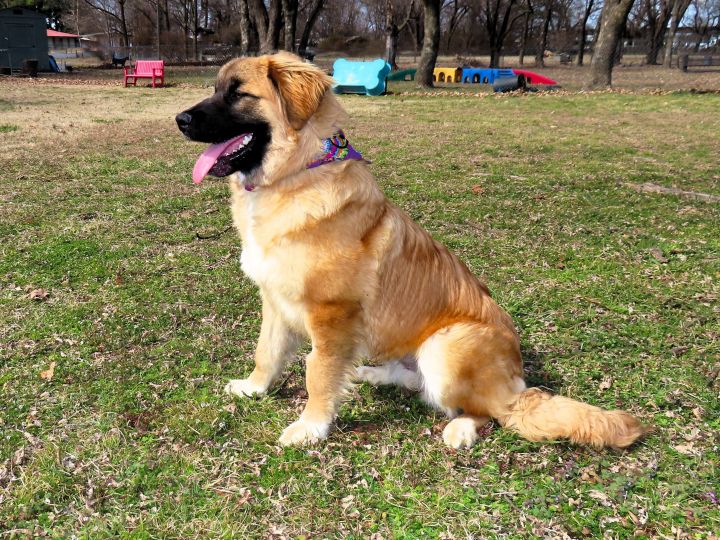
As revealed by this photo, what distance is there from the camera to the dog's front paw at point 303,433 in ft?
10.4

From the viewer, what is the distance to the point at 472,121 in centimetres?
1512

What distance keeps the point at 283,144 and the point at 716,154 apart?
34.2 feet

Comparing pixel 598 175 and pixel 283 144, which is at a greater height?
pixel 283 144

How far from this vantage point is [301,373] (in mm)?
3961

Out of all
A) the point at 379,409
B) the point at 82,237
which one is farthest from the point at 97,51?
the point at 379,409

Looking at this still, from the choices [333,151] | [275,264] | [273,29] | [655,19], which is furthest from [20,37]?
[655,19]

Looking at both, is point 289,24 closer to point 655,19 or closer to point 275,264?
point 275,264

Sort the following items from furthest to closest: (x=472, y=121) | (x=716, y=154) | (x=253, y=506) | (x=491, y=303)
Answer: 1. (x=472, y=121)
2. (x=716, y=154)
3. (x=491, y=303)
4. (x=253, y=506)

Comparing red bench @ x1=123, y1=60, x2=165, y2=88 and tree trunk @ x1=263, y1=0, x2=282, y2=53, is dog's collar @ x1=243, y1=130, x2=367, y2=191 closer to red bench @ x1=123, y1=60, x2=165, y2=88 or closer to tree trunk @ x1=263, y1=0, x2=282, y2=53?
red bench @ x1=123, y1=60, x2=165, y2=88

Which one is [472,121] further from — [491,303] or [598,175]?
[491,303]

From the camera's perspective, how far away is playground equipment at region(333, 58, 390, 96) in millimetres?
22969

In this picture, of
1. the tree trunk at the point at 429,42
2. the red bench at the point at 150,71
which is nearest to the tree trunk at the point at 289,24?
the red bench at the point at 150,71

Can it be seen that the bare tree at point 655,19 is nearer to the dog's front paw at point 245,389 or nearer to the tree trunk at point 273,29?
the tree trunk at point 273,29

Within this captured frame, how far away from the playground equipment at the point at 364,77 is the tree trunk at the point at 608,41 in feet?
28.6
